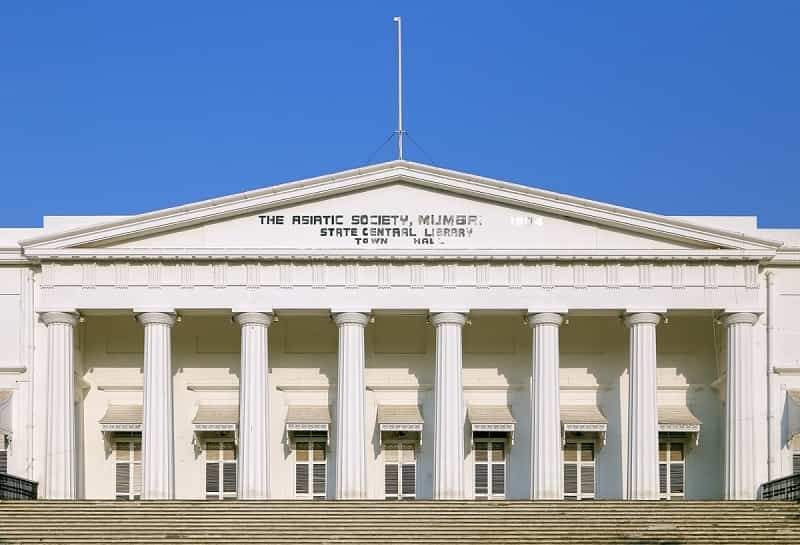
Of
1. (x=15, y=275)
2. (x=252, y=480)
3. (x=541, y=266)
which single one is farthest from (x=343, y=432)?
(x=15, y=275)

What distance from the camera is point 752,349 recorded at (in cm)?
6519

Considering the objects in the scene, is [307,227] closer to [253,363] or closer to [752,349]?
[253,363]

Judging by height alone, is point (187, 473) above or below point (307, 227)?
below

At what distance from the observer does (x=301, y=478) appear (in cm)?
6788

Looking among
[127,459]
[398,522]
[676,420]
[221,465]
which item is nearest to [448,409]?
[676,420]

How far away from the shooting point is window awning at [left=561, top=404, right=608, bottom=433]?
218 ft

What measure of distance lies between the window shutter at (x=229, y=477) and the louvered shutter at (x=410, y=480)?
6.19 metres

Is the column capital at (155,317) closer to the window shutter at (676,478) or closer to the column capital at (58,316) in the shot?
the column capital at (58,316)

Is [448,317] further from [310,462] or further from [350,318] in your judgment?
[310,462]

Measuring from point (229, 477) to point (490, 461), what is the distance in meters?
9.55

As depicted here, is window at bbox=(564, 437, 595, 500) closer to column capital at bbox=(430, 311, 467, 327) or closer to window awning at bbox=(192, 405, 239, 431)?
column capital at bbox=(430, 311, 467, 327)

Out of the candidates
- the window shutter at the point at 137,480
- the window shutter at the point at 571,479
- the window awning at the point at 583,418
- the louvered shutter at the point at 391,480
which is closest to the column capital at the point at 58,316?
the window shutter at the point at 137,480

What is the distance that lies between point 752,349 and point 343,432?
47.9ft

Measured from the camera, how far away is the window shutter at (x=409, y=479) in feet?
222
